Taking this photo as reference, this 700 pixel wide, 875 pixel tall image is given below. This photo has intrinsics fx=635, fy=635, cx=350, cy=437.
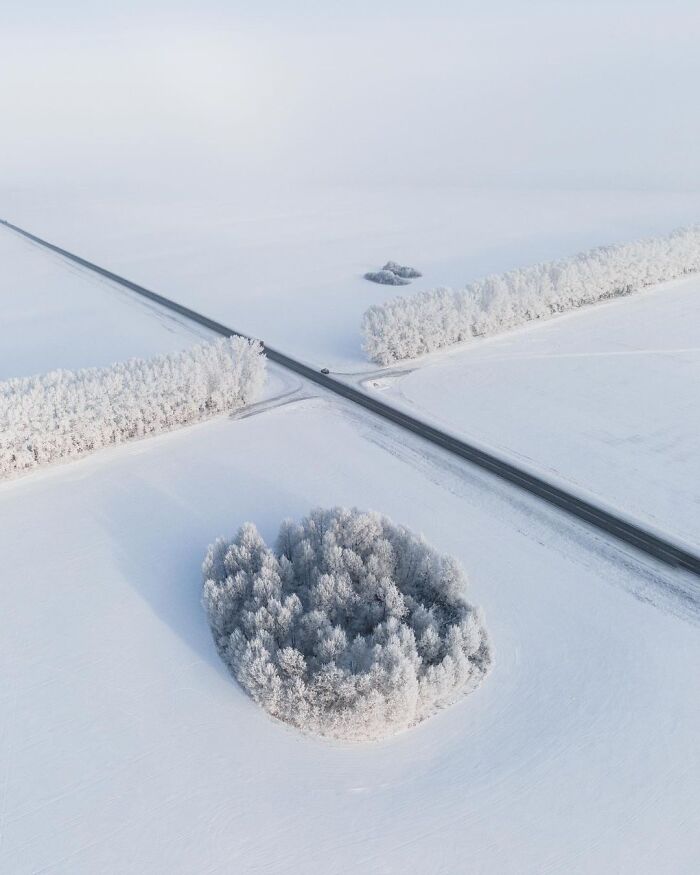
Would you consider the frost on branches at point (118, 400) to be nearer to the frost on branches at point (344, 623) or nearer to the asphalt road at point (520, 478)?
the asphalt road at point (520, 478)

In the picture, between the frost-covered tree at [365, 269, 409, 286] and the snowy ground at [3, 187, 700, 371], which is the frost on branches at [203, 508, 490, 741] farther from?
the frost-covered tree at [365, 269, 409, 286]

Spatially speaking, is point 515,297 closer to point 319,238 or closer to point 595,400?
point 595,400

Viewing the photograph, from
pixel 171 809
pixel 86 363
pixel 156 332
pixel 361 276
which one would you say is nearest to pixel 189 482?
pixel 171 809

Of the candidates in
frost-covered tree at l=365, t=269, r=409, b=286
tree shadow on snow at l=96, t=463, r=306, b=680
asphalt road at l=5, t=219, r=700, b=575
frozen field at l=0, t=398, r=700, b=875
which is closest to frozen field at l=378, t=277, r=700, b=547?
asphalt road at l=5, t=219, r=700, b=575

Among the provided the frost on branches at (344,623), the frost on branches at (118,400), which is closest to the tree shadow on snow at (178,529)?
the frost on branches at (344,623)

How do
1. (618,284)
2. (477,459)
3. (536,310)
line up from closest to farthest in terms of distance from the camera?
(477,459), (536,310), (618,284)

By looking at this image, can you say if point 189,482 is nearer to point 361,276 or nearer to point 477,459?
point 477,459
